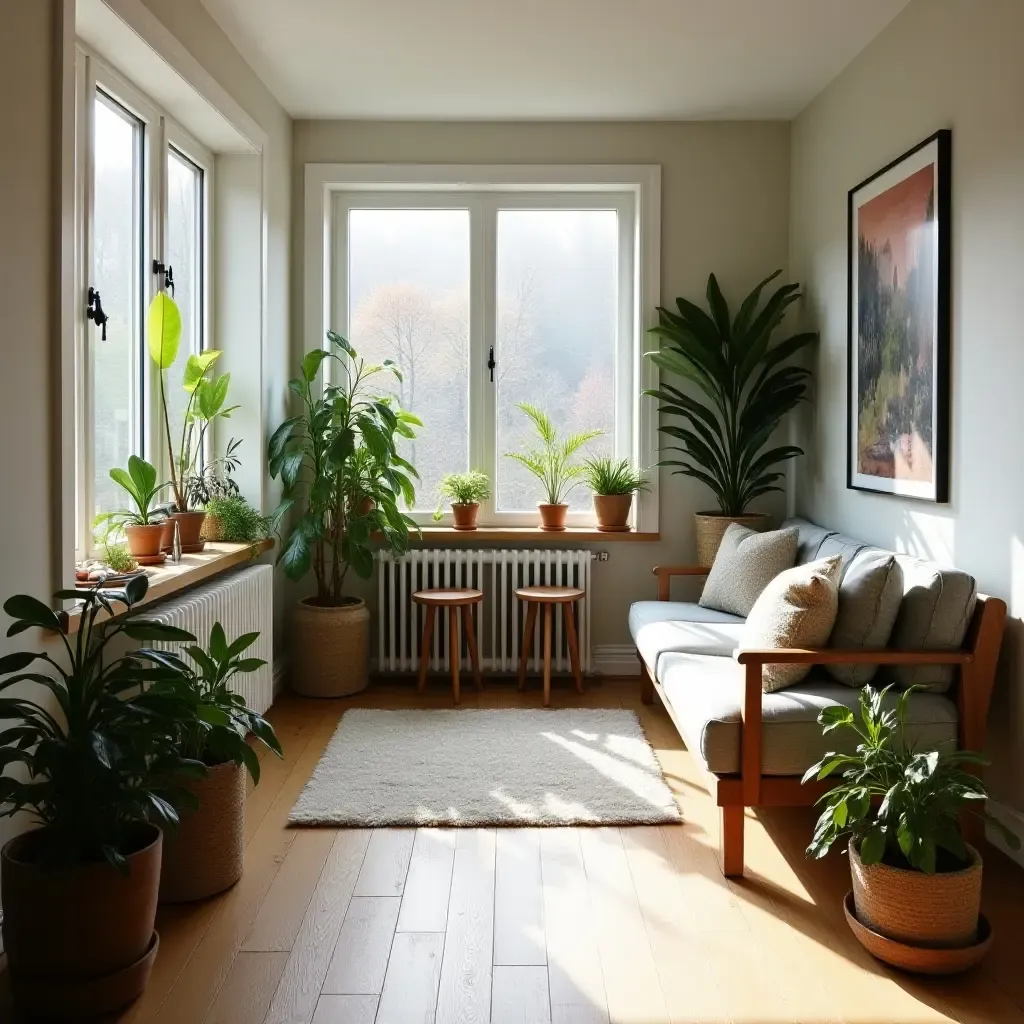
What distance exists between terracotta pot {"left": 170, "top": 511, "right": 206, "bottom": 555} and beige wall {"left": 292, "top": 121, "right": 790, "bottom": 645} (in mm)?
1455

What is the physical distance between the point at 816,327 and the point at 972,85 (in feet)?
5.29

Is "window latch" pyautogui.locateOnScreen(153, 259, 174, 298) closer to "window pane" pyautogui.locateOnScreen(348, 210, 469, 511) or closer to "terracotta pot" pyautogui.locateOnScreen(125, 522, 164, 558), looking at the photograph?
"terracotta pot" pyautogui.locateOnScreen(125, 522, 164, 558)

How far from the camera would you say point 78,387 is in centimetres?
324

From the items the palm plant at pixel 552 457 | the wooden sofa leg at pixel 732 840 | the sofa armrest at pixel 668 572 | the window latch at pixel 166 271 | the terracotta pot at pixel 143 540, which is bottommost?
the wooden sofa leg at pixel 732 840

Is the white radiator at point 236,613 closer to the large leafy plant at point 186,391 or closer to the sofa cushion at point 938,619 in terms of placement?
the large leafy plant at point 186,391

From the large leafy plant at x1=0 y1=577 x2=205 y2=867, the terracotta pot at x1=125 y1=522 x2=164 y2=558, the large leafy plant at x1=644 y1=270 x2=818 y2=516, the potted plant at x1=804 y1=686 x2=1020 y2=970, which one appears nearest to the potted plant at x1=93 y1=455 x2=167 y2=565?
the terracotta pot at x1=125 y1=522 x2=164 y2=558

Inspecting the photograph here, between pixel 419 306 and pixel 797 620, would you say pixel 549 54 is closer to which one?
pixel 419 306

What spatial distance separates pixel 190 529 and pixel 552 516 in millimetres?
1857

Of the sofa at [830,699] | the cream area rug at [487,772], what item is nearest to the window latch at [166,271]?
the cream area rug at [487,772]

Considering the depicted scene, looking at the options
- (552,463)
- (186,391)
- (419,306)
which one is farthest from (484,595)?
(186,391)

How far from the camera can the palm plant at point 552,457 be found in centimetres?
503

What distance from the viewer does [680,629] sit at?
3.97 meters

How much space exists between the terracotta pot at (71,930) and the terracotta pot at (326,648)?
8.27 feet

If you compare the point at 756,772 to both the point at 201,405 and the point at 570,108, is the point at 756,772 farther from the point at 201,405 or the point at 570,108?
the point at 570,108
